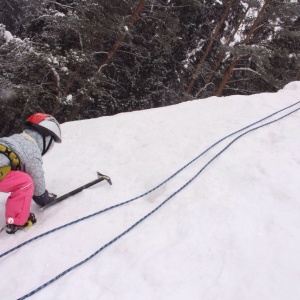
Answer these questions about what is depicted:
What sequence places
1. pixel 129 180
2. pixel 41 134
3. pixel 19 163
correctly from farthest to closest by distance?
pixel 129 180
pixel 41 134
pixel 19 163

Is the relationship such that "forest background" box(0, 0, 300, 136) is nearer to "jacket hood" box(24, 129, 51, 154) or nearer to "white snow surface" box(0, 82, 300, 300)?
"white snow surface" box(0, 82, 300, 300)

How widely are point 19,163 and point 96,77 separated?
28.4ft

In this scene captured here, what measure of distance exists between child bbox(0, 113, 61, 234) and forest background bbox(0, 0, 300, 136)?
701cm

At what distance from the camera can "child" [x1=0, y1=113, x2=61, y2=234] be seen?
10.1 ft

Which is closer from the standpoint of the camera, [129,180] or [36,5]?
[129,180]

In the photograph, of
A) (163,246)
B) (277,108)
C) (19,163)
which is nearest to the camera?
(163,246)

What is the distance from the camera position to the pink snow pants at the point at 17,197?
306 centimetres

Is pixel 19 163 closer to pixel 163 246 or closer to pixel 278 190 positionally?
pixel 163 246

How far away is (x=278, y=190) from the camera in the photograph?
3.59 metres

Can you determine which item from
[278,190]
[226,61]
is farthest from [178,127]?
[226,61]

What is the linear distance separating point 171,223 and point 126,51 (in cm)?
1101

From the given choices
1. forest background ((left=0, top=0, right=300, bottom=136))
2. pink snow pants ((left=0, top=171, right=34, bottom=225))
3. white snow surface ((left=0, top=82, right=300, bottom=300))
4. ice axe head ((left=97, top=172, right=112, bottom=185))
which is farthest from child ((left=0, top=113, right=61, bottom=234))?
forest background ((left=0, top=0, right=300, bottom=136))

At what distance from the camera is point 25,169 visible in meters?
3.32

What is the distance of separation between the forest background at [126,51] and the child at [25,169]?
7.01 m
